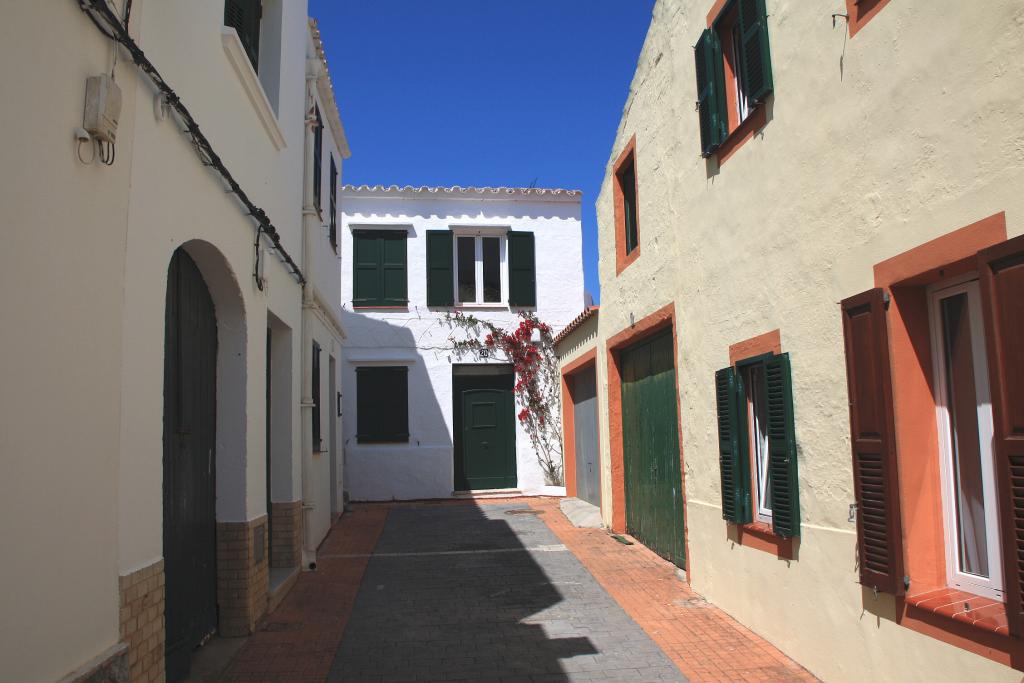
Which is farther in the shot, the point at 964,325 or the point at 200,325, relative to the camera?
the point at 200,325

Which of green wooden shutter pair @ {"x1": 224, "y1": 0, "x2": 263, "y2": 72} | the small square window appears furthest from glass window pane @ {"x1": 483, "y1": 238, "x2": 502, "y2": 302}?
green wooden shutter pair @ {"x1": 224, "y1": 0, "x2": 263, "y2": 72}

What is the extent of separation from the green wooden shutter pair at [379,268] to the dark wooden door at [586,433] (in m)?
4.06

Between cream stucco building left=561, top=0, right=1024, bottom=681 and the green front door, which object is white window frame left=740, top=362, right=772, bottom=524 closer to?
cream stucco building left=561, top=0, right=1024, bottom=681

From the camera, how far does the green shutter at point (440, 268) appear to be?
51.4 feet

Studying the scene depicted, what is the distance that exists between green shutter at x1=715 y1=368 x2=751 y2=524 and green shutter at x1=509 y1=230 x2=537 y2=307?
9.39 meters

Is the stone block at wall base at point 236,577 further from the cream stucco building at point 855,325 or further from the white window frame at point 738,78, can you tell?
the white window frame at point 738,78

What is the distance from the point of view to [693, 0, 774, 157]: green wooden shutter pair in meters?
5.76

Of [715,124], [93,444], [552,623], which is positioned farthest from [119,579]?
[715,124]

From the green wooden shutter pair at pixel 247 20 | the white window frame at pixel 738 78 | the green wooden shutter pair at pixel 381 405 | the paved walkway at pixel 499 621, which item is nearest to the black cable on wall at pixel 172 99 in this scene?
the green wooden shutter pair at pixel 247 20

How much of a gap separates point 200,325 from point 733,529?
4.45 m

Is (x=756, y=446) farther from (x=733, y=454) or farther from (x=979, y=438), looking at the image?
(x=979, y=438)

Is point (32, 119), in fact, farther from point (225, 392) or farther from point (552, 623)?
point (552, 623)

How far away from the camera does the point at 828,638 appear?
4953 millimetres

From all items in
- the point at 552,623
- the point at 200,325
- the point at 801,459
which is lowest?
the point at 552,623
